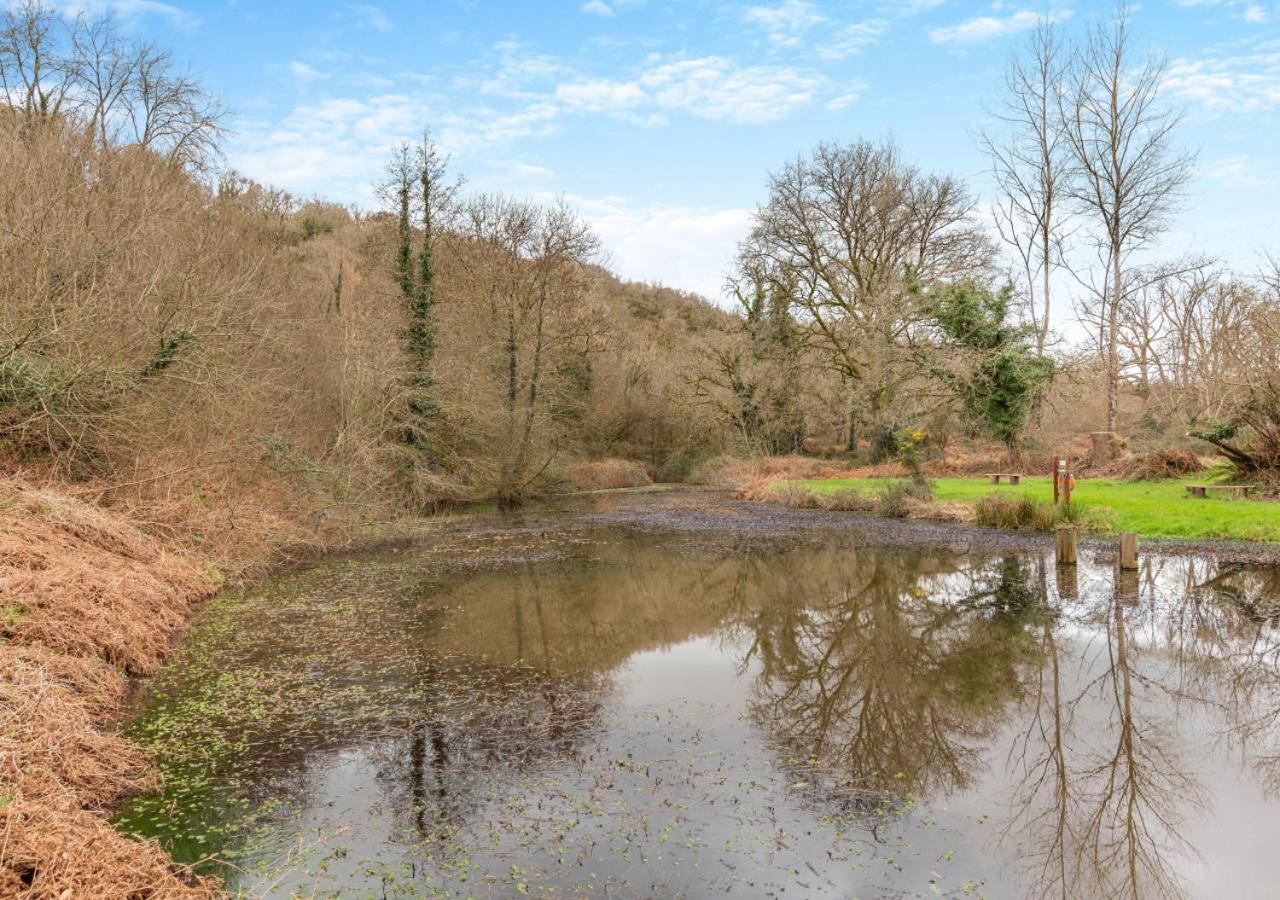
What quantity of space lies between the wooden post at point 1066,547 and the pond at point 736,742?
3.35 ft

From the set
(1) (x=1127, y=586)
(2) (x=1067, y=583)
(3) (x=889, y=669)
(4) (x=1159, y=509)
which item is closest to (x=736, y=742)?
(3) (x=889, y=669)

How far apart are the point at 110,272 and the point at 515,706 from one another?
8834 mm

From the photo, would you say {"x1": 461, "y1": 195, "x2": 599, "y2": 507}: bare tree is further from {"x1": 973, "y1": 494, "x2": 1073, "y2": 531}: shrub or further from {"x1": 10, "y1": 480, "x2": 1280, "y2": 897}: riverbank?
{"x1": 973, "y1": 494, "x2": 1073, "y2": 531}: shrub

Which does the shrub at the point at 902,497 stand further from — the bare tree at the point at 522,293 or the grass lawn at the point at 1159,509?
the bare tree at the point at 522,293

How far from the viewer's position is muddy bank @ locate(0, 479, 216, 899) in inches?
155

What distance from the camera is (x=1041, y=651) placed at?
8.77m

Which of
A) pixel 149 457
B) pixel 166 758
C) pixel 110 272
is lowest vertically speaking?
pixel 166 758

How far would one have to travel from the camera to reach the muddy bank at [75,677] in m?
3.93

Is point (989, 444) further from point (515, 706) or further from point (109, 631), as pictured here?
point (109, 631)

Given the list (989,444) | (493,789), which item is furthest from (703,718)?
(989,444)

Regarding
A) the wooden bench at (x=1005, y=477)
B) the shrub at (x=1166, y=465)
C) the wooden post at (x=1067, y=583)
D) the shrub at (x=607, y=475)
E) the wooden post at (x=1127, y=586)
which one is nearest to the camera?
the wooden post at (x=1127, y=586)

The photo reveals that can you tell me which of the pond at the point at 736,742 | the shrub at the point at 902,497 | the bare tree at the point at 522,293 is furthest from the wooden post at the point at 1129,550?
the bare tree at the point at 522,293

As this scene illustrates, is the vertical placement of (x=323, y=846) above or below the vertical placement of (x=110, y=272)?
below

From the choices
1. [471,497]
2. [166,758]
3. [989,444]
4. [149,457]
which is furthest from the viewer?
[989,444]
